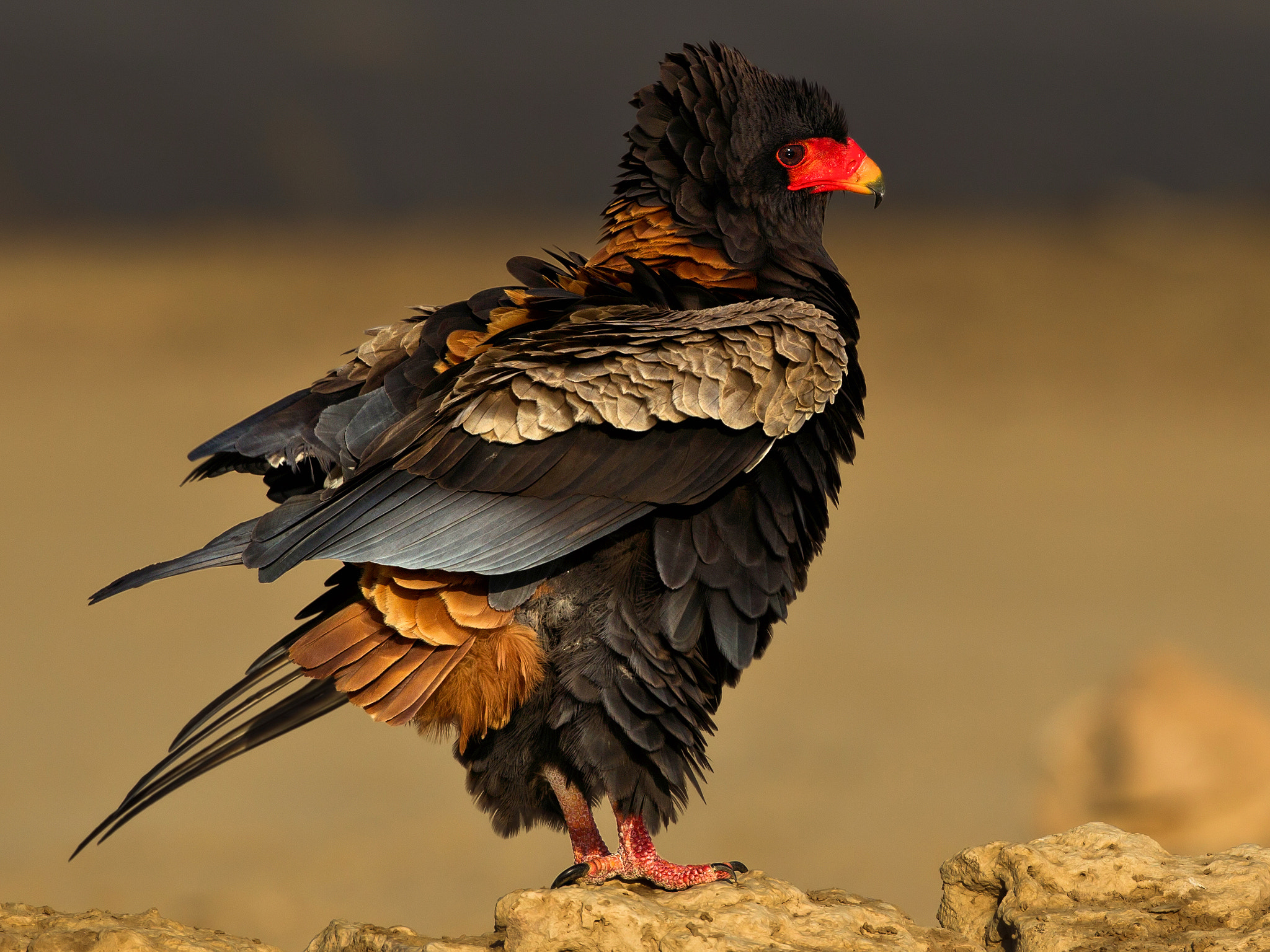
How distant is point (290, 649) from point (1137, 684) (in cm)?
605

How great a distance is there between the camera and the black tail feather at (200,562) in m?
4.73

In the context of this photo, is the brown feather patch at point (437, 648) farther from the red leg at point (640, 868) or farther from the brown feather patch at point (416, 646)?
the red leg at point (640, 868)

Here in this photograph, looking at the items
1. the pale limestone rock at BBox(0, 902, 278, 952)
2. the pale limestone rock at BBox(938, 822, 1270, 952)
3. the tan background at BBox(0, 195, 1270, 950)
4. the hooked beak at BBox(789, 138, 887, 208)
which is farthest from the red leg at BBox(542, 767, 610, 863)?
the tan background at BBox(0, 195, 1270, 950)

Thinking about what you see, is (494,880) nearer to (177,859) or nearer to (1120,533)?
(177,859)

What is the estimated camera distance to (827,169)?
18.2 ft

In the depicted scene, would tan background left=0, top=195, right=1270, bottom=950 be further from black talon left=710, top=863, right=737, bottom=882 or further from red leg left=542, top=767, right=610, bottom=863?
black talon left=710, top=863, right=737, bottom=882

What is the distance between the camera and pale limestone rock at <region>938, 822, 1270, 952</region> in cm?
429

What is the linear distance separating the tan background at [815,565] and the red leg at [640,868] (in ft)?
17.6

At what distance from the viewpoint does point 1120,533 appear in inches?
703

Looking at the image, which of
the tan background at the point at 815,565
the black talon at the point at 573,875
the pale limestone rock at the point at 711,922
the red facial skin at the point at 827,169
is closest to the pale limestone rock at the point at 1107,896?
the pale limestone rock at the point at 711,922

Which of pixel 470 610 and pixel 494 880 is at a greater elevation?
pixel 494 880

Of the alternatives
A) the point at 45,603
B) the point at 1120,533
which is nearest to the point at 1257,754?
the point at 1120,533

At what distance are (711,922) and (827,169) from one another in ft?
9.13

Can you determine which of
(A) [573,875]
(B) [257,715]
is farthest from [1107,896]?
(B) [257,715]
